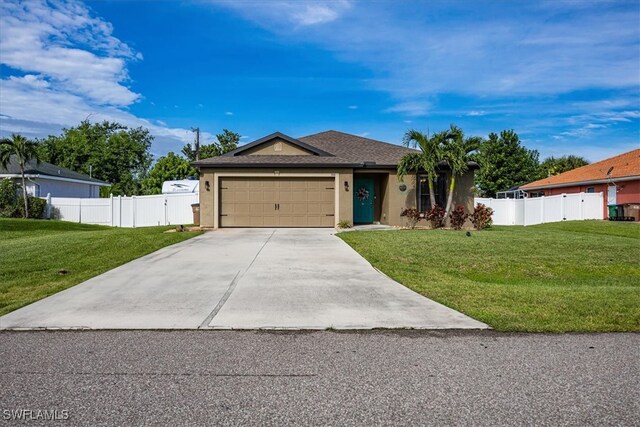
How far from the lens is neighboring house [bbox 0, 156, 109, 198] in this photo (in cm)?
2483

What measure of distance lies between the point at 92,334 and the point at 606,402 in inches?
196

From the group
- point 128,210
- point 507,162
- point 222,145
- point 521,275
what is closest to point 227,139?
point 222,145

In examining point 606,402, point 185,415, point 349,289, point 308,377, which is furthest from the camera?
point 349,289

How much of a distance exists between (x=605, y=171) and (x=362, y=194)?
18.1 m

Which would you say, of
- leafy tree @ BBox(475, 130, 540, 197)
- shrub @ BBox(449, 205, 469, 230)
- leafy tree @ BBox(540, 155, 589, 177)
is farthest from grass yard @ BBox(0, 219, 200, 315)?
leafy tree @ BBox(540, 155, 589, 177)

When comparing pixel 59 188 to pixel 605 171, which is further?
pixel 59 188

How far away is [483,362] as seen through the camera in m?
3.94

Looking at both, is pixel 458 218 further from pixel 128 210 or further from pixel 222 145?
pixel 222 145

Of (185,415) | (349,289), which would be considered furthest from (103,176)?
(185,415)

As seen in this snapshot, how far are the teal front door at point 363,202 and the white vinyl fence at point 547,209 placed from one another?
7.30 meters

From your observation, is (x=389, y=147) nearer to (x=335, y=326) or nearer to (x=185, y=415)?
(x=335, y=326)

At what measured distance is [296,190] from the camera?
17.6m

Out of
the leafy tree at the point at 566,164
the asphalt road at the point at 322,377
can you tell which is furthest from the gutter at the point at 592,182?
the asphalt road at the point at 322,377

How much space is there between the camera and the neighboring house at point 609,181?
24.3 metres
